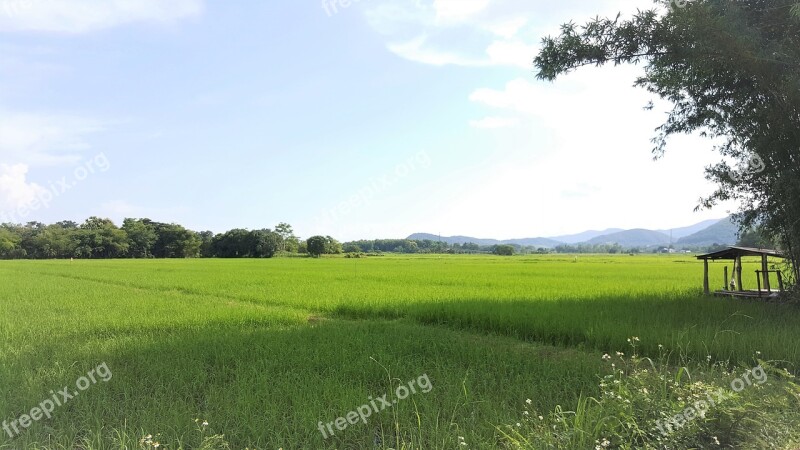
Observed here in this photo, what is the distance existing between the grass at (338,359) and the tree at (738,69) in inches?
106

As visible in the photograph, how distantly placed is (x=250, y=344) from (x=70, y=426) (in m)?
3.13

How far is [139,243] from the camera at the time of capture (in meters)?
70.7

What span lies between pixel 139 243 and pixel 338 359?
7644cm

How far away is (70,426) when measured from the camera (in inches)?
157

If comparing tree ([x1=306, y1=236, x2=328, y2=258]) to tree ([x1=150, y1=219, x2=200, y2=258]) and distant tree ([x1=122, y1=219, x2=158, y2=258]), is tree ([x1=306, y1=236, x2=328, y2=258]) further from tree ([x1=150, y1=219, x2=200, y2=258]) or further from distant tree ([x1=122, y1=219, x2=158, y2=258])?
distant tree ([x1=122, y1=219, x2=158, y2=258])

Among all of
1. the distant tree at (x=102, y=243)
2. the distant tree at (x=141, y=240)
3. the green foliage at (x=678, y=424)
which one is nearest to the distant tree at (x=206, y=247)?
the distant tree at (x=141, y=240)

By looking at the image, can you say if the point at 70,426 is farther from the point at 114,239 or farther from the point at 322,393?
the point at 114,239

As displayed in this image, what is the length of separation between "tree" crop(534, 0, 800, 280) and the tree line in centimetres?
6527

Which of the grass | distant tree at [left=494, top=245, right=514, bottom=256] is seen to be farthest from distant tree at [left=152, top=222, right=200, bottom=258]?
the grass

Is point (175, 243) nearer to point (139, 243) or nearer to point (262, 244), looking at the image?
point (139, 243)

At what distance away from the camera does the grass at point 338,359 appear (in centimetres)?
386

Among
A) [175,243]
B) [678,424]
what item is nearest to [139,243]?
[175,243]

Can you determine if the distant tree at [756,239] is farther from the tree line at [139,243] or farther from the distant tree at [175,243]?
the distant tree at [175,243]

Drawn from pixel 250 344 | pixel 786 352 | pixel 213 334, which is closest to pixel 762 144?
pixel 786 352
